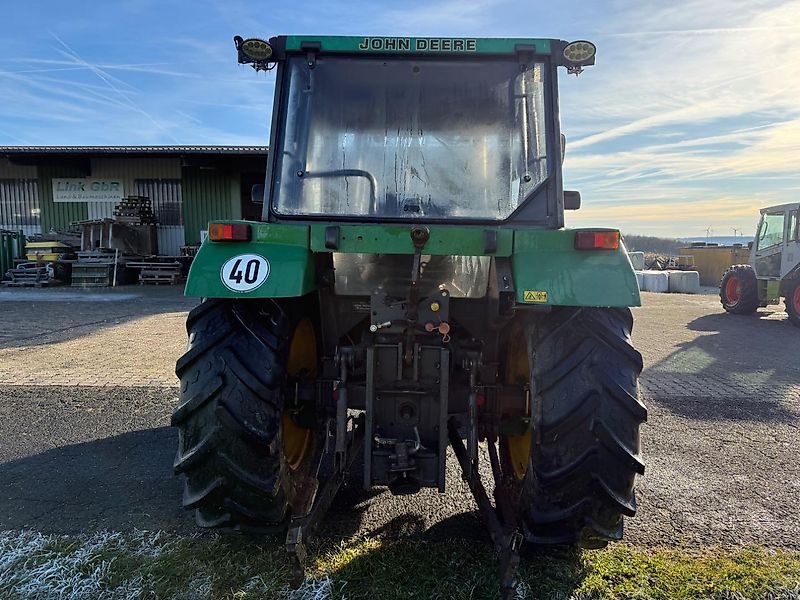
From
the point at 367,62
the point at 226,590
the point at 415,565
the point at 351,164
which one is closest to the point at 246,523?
the point at 226,590

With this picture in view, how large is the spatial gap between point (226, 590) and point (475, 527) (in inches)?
52.0

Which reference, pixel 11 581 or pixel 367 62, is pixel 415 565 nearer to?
pixel 11 581

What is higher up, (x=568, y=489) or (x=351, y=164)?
(x=351, y=164)

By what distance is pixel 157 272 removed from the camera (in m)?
17.8

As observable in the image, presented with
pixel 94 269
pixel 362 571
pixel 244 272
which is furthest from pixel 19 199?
pixel 362 571

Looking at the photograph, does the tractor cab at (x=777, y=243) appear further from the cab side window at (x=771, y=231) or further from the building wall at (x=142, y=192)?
the building wall at (x=142, y=192)

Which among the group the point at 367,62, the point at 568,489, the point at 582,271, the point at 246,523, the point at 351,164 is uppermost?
Result: the point at 367,62

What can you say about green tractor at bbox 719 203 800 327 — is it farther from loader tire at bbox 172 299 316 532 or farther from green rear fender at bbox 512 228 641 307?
loader tire at bbox 172 299 316 532

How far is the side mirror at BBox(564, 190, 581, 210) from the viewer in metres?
3.38

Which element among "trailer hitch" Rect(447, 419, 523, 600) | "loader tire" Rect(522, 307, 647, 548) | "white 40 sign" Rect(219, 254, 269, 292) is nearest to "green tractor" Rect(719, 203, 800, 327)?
"trailer hitch" Rect(447, 419, 523, 600)

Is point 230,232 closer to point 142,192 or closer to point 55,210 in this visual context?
point 142,192

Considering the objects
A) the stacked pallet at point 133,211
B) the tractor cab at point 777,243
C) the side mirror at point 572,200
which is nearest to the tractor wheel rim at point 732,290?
the tractor cab at point 777,243

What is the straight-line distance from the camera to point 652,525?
3.21 meters

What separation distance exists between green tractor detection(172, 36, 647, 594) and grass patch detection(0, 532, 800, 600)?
240 mm
